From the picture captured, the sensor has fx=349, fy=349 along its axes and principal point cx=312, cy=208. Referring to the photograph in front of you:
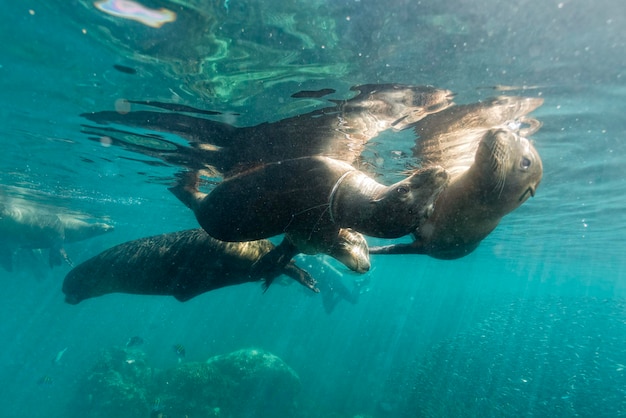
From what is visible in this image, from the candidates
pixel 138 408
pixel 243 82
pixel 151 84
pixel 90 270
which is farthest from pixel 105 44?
pixel 138 408

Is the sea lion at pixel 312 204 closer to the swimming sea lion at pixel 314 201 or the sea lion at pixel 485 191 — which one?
the swimming sea lion at pixel 314 201

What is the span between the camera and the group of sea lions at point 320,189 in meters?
2.98

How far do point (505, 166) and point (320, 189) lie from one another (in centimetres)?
160

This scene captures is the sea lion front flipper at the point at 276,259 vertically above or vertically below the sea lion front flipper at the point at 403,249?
below

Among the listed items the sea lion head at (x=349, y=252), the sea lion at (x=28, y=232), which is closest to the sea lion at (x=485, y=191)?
the sea lion head at (x=349, y=252)

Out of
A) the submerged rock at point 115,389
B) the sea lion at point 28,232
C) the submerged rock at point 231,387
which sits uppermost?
the sea lion at point 28,232

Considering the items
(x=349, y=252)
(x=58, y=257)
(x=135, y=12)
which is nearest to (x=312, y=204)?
(x=349, y=252)

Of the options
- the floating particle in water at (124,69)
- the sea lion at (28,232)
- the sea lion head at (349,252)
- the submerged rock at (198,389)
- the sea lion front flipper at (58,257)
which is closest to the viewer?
the sea lion head at (349,252)

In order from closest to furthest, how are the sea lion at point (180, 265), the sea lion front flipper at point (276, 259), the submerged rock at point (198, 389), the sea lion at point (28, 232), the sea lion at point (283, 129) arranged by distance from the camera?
the sea lion front flipper at point (276, 259) → the sea lion at point (180, 265) → the sea lion at point (283, 129) → the submerged rock at point (198, 389) → the sea lion at point (28, 232)

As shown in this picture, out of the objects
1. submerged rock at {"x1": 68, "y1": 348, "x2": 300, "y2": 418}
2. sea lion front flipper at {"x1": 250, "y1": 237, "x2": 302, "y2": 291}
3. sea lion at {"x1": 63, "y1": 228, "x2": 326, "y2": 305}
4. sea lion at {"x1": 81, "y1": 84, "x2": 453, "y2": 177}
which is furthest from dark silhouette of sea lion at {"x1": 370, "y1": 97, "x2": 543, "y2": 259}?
submerged rock at {"x1": 68, "y1": 348, "x2": 300, "y2": 418}

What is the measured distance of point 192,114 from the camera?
8.02 m

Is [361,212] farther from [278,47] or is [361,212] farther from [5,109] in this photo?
[5,109]

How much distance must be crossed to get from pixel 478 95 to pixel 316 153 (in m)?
4.22

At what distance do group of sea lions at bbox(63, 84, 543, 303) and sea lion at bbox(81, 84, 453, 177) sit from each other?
0.12 feet
